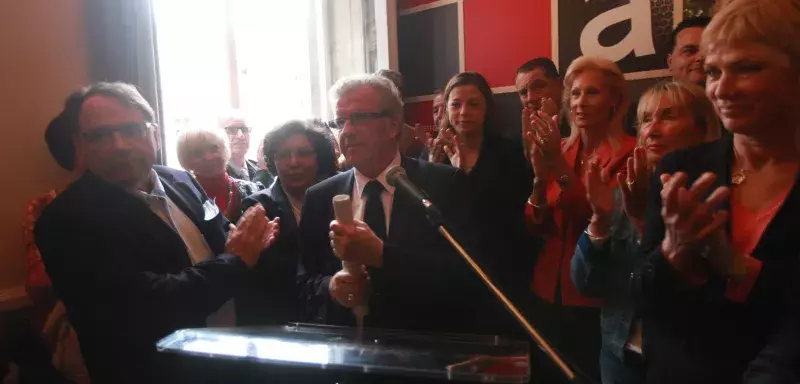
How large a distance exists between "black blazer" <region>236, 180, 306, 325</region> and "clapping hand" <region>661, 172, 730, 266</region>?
1172 millimetres

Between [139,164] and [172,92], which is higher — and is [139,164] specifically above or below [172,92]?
below

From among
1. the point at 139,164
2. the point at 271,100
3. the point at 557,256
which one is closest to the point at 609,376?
the point at 557,256

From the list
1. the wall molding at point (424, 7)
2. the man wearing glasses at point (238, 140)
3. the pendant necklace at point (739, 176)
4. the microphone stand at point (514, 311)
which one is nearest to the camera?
the microphone stand at point (514, 311)

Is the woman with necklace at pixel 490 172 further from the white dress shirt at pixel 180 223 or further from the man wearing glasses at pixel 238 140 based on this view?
the man wearing glasses at pixel 238 140

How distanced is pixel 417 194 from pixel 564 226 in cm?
100

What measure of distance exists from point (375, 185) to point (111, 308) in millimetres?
820

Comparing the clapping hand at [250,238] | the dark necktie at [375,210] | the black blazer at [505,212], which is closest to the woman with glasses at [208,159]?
the clapping hand at [250,238]

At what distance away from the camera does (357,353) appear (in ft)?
3.20

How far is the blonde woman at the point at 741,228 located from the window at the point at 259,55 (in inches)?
121

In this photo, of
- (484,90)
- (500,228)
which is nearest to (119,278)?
(500,228)

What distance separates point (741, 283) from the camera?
1.01m

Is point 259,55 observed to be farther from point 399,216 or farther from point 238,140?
point 399,216

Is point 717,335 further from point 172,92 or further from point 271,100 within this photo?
point 271,100

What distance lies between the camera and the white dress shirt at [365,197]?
1.68 metres
